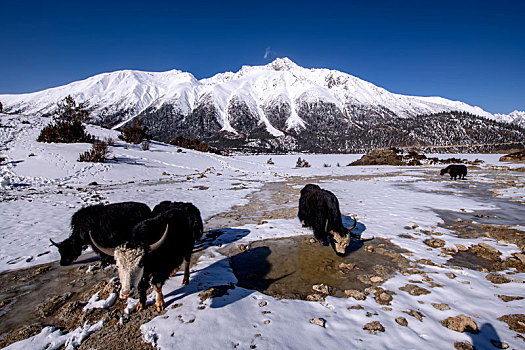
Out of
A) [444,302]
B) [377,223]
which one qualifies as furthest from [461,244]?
[444,302]

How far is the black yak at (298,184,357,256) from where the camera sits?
18.6ft

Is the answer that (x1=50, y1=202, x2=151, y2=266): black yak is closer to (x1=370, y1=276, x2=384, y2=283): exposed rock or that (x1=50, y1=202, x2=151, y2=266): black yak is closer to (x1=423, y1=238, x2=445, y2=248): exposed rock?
(x1=370, y1=276, x2=384, y2=283): exposed rock

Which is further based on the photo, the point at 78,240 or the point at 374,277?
the point at 78,240

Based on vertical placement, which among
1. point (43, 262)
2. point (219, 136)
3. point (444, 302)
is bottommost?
point (43, 262)

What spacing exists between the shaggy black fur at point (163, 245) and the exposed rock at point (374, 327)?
10.1ft

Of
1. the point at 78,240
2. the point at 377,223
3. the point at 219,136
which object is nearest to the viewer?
the point at 78,240

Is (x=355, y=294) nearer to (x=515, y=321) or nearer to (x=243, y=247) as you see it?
(x=515, y=321)

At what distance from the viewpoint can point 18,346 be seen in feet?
9.47

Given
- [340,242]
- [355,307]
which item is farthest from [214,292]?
[340,242]

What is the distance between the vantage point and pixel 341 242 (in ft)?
18.4

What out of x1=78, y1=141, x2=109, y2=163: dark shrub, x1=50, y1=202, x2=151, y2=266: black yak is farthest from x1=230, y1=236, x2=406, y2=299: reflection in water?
x1=78, y1=141, x2=109, y2=163: dark shrub

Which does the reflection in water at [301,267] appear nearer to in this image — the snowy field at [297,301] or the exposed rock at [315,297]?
the exposed rock at [315,297]

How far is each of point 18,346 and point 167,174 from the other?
19016mm

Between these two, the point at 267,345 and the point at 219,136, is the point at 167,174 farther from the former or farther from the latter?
the point at 219,136
